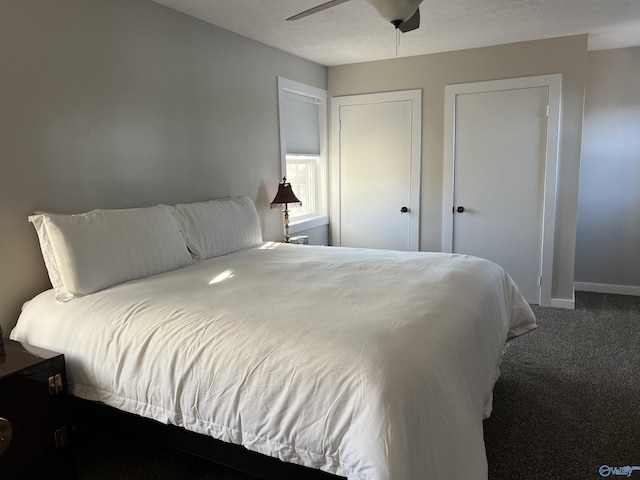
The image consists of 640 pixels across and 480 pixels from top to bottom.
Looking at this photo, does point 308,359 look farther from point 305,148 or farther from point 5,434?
point 305,148

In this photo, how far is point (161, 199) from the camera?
3.17 metres

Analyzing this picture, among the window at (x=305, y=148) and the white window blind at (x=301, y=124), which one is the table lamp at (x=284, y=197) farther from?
the white window blind at (x=301, y=124)

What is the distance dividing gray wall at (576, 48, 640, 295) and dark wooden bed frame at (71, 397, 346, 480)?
4444 millimetres

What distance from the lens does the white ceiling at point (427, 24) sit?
3.22 meters

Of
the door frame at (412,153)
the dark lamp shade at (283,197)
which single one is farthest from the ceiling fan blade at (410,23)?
the door frame at (412,153)

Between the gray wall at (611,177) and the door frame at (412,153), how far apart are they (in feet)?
5.69

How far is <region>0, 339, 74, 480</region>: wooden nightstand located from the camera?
1.76 meters

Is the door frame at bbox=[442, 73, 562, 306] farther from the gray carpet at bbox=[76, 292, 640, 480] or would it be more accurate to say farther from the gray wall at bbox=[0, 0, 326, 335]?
the gray wall at bbox=[0, 0, 326, 335]

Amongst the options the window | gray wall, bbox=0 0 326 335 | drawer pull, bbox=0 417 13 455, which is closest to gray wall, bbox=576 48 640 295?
the window

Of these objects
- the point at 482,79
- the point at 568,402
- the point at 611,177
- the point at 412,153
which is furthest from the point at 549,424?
the point at 611,177

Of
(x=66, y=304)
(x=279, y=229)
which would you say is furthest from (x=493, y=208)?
(x=66, y=304)

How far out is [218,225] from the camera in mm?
3229

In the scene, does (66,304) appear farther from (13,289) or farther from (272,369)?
(272,369)

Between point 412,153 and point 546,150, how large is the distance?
4.15 ft
